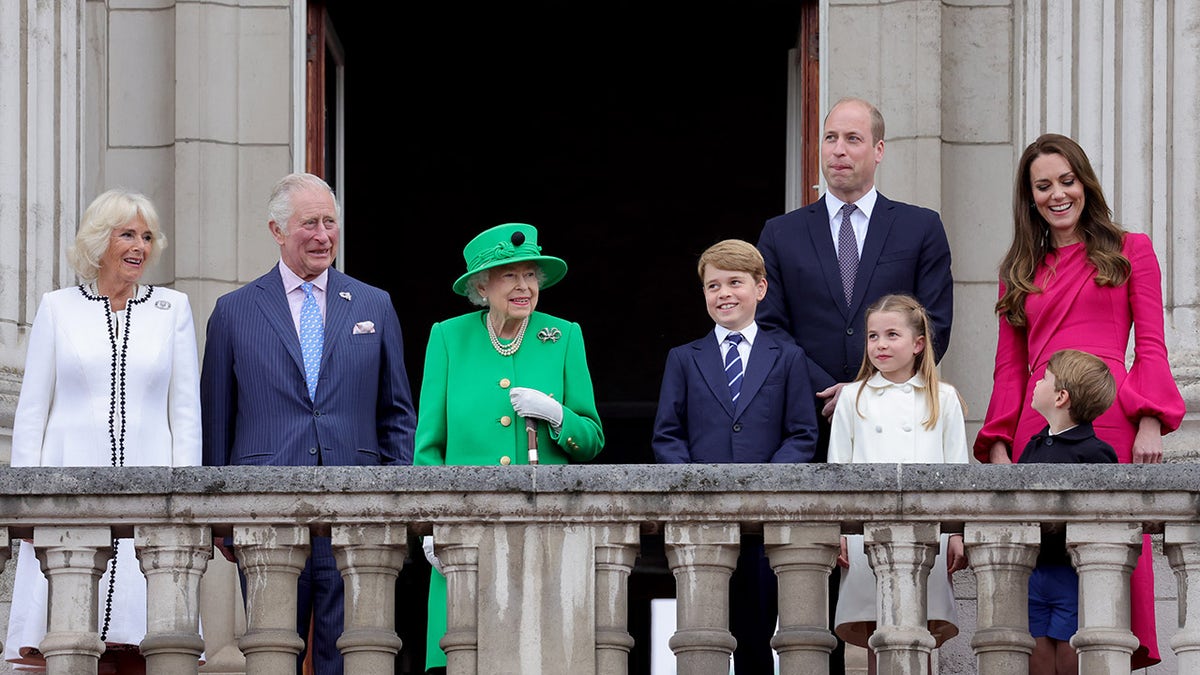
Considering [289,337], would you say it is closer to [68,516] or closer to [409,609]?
[68,516]

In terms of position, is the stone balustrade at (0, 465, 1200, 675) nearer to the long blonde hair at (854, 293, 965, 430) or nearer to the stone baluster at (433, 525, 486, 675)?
the stone baluster at (433, 525, 486, 675)

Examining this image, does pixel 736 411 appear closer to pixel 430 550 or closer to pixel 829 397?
pixel 829 397

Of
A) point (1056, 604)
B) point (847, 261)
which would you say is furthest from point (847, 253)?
point (1056, 604)

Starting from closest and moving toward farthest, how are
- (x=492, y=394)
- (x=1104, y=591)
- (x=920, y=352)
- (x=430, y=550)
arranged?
(x=1104, y=591), (x=430, y=550), (x=920, y=352), (x=492, y=394)

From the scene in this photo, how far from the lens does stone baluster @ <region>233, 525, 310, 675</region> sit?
20.1 ft

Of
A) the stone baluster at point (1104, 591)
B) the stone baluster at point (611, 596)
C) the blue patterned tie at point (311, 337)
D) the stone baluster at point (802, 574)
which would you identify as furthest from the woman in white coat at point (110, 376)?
the stone baluster at point (1104, 591)

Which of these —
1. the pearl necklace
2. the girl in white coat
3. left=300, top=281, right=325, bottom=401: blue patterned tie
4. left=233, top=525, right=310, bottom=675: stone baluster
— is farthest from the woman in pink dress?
left=233, top=525, right=310, bottom=675: stone baluster

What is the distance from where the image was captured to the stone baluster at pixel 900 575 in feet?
20.2

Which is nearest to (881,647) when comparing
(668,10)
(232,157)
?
(232,157)

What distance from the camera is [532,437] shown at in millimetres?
6809

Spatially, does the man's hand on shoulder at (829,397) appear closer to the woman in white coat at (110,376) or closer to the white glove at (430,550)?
the white glove at (430,550)

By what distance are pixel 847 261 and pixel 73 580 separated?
2.58 metres

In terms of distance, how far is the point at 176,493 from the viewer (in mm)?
6164

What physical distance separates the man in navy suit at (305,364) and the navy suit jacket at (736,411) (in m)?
0.79
